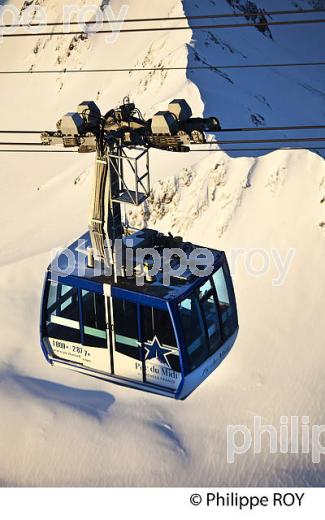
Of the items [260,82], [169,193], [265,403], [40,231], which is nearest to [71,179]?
[40,231]

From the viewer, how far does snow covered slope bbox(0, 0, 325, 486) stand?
3234cm

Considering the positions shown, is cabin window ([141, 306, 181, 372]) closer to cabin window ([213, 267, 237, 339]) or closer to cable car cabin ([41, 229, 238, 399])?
cable car cabin ([41, 229, 238, 399])

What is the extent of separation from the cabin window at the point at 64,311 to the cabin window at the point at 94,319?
0.31 m

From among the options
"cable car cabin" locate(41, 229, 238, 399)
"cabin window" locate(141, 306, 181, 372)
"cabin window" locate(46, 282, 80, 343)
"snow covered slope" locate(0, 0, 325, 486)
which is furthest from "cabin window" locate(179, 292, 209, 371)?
"snow covered slope" locate(0, 0, 325, 486)

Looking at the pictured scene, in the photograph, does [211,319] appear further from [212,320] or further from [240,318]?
[240,318]

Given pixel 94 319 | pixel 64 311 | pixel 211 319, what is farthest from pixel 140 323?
pixel 64 311

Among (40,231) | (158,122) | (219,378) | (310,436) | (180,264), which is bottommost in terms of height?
(310,436)

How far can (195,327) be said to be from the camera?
15617 mm

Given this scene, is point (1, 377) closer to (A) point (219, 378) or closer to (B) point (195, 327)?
(A) point (219, 378)

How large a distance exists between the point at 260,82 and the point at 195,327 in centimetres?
3894

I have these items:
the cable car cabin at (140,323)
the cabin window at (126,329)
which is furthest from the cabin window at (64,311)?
the cabin window at (126,329)

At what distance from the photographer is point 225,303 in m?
16.7

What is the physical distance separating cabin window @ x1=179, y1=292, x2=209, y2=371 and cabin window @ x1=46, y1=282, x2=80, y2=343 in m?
2.45

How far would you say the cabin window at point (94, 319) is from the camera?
1606cm
